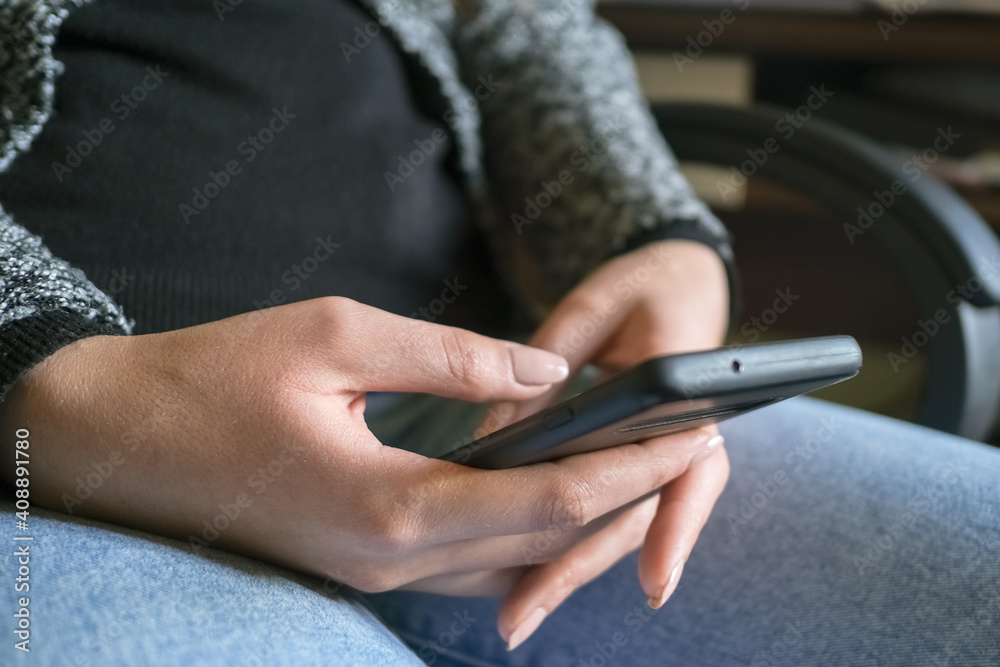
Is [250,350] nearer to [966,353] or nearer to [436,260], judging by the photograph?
[436,260]

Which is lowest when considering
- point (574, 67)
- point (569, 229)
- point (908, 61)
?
point (908, 61)

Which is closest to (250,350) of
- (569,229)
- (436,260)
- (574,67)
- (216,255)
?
(216,255)

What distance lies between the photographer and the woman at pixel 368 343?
1.22 feet

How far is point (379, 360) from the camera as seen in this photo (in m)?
0.39

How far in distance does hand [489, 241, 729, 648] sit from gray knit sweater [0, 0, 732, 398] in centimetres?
5

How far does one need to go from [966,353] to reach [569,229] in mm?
355
